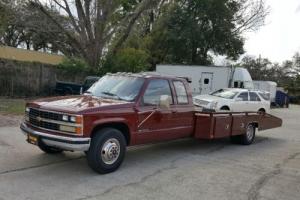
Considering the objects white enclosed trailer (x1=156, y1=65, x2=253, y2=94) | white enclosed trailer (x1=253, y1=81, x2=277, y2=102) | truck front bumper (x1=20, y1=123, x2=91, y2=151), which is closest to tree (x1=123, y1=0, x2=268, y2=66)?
white enclosed trailer (x1=253, y1=81, x2=277, y2=102)

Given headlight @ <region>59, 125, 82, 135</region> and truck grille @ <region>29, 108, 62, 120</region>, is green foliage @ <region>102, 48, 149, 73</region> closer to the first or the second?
truck grille @ <region>29, 108, 62, 120</region>

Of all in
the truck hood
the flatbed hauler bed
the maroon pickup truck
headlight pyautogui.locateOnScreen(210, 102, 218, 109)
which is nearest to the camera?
the maroon pickup truck

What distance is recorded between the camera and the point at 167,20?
141 ft

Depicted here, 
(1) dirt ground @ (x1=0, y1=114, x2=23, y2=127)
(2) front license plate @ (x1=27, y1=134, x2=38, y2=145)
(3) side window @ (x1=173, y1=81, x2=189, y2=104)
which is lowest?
(1) dirt ground @ (x1=0, y1=114, x2=23, y2=127)

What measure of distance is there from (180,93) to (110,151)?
8.87 ft

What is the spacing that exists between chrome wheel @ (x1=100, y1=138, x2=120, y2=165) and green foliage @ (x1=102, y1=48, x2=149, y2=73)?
73.8 feet

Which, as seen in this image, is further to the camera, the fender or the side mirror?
the side mirror

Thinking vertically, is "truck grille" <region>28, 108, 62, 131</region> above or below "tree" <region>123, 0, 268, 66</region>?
below

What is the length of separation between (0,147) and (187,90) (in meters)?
4.47

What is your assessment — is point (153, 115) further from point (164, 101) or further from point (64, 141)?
point (64, 141)

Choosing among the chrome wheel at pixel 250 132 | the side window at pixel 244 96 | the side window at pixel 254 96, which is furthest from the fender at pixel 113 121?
the side window at pixel 254 96

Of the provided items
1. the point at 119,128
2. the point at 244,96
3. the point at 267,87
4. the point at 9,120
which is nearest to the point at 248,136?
the point at 119,128

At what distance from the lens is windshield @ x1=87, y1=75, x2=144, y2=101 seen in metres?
8.75

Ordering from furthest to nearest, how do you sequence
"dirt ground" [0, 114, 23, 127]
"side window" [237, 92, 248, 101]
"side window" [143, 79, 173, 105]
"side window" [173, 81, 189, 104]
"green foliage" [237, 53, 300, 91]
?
"green foliage" [237, 53, 300, 91], "side window" [237, 92, 248, 101], "dirt ground" [0, 114, 23, 127], "side window" [173, 81, 189, 104], "side window" [143, 79, 173, 105]
